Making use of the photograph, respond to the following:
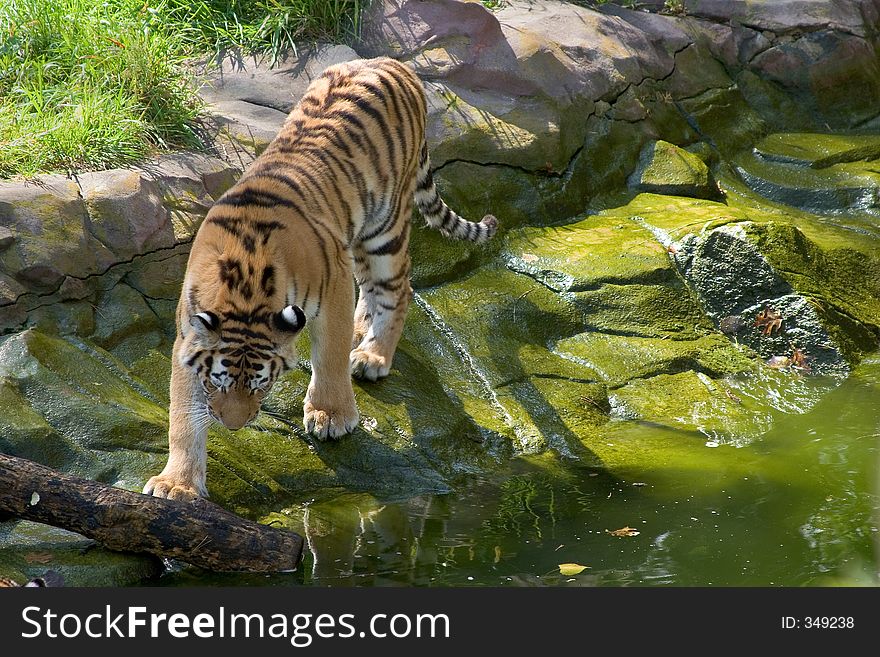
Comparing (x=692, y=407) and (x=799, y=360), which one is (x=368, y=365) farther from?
(x=799, y=360)

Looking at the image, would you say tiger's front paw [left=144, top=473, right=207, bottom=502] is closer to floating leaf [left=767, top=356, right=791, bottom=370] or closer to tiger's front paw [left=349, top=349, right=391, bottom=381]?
tiger's front paw [left=349, top=349, right=391, bottom=381]

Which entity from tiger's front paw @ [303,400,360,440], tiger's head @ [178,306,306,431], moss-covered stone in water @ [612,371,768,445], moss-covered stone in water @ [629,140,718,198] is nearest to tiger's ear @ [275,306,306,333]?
tiger's head @ [178,306,306,431]

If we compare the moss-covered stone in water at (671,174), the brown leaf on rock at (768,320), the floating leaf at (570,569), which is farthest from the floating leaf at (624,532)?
the moss-covered stone in water at (671,174)

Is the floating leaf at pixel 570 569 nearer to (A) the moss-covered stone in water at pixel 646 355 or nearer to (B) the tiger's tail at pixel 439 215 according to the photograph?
(A) the moss-covered stone in water at pixel 646 355

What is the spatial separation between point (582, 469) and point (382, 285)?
1.37 metres

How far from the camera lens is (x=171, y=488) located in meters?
4.00

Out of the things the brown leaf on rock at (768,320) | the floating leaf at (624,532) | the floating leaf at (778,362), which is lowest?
the floating leaf at (778,362)

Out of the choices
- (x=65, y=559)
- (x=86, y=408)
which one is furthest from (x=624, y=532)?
(x=86, y=408)

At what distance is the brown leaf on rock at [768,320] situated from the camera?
20.4 ft

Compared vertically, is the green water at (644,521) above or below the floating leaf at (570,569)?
→ below

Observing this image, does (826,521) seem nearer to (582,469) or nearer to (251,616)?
(582,469)

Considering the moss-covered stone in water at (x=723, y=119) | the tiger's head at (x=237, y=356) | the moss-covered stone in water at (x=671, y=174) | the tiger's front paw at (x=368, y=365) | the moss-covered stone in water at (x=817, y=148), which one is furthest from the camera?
the moss-covered stone in water at (x=723, y=119)

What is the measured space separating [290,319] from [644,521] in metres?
1.66

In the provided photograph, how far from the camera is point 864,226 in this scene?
726 centimetres
